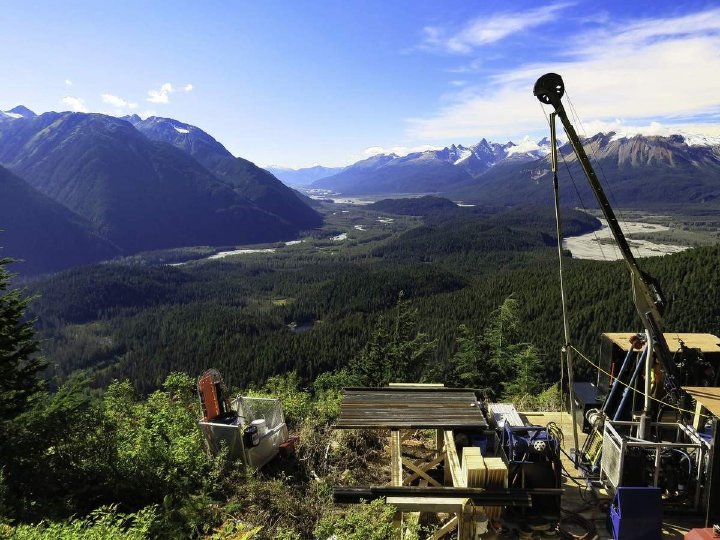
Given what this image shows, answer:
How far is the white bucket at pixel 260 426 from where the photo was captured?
1062 centimetres

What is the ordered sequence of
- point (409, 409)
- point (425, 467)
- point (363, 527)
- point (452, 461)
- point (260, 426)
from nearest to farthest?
point (363, 527) → point (452, 461) → point (425, 467) → point (409, 409) → point (260, 426)

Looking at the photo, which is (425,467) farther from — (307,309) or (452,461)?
(307,309)

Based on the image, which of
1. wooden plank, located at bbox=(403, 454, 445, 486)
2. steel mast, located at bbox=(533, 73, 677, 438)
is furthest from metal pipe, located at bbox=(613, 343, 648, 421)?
wooden plank, located at bbox=(403, 454, 445, 486)

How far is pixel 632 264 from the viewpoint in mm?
8922

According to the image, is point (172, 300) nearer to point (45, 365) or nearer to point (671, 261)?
point (671, 261)

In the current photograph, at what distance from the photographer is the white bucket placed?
34.8ft

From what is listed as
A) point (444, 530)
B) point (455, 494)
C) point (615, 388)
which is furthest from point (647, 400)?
point (444, 530)

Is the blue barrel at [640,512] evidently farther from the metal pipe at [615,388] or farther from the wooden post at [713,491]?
the metal pipe at [615,388]

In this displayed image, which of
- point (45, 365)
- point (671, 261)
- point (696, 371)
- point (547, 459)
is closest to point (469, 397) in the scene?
point (547, 459)

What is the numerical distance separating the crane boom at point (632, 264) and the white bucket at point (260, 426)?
8595 mm

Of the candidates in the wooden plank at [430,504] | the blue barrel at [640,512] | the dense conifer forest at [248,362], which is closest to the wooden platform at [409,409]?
the wooden plank at [430,504]

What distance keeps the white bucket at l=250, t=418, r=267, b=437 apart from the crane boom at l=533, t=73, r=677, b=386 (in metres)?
8.59

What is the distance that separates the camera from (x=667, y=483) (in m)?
8.59

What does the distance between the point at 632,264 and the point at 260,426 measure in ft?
29.6
